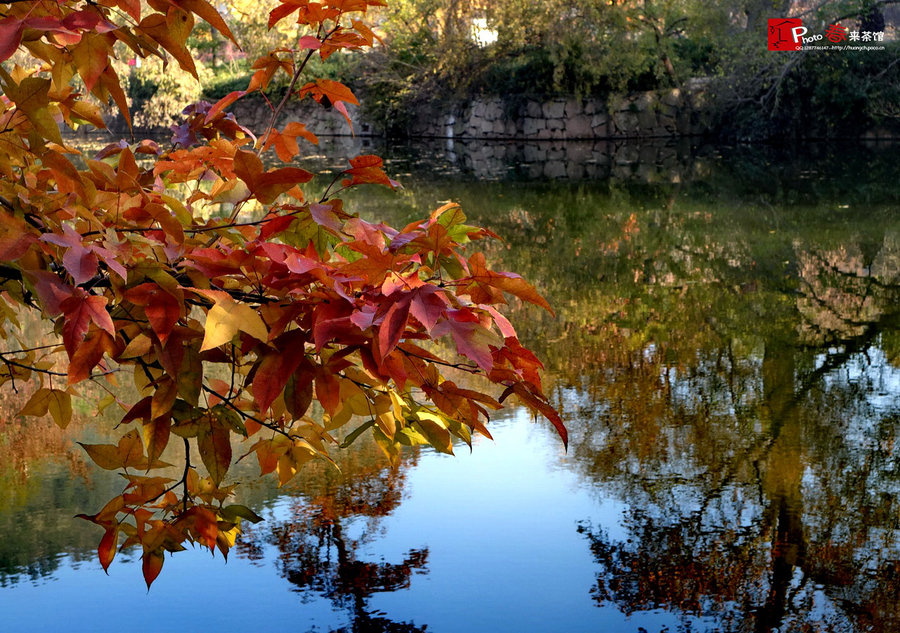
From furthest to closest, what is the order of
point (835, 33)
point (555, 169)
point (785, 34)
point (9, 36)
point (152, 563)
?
point (785, 34)
point (835, 33)
point (555, 169)
point (152, 563)
point (9, 36)

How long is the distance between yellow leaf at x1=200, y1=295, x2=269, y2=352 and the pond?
5.26 feet

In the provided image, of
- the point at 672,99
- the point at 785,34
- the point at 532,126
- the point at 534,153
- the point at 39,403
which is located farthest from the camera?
the point at 532,126

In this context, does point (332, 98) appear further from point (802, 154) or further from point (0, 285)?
point (802, 154)

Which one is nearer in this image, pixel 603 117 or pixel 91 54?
pixel 91 54

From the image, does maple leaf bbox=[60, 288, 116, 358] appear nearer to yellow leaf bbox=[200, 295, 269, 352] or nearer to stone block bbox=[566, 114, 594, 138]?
yellow leaf bbox=[200, 295, 269, 352]

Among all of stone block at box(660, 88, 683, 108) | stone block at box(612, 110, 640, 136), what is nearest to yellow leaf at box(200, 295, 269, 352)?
stone block at box(612, 110, 640, 136)

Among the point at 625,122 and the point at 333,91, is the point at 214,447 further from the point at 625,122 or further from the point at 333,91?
the point at 625,122

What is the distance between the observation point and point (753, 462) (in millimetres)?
3375

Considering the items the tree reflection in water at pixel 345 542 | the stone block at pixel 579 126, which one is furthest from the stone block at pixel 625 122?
the tree reflection in water at pixel 345 542

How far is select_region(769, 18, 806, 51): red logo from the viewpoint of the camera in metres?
17.0

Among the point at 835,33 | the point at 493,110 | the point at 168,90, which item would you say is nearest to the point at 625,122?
the point at 493,110

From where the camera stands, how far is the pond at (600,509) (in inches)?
96.5

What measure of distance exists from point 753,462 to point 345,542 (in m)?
1.49

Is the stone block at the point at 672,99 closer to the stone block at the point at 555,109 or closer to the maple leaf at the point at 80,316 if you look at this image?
the stone block at the point at 555,109
